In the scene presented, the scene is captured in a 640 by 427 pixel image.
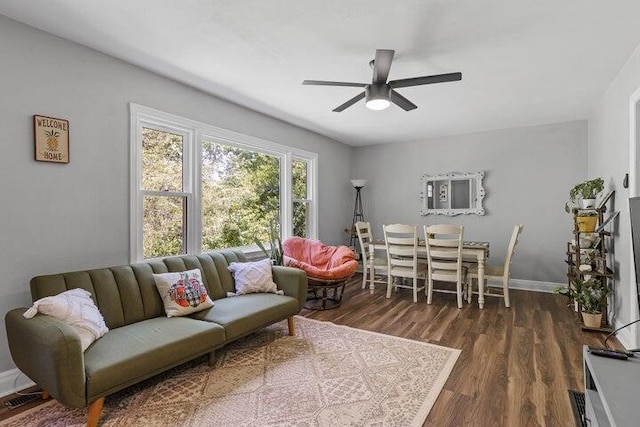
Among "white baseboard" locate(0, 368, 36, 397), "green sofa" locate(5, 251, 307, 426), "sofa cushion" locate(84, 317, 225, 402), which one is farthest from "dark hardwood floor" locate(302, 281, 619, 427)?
"white baseboard" locate(0, 368, 36, 397)

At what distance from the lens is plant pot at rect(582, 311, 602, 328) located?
3264 mm

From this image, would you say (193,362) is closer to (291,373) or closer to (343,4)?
(291,373)

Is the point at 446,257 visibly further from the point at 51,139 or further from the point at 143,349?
the point at 51,139

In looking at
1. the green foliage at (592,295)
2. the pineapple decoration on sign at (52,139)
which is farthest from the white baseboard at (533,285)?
the pineapple decoration on sign at (52,139)

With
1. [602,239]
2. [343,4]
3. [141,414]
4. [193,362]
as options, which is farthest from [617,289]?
[141,414]

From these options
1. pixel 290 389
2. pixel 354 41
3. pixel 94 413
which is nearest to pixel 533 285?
pixel 290 389

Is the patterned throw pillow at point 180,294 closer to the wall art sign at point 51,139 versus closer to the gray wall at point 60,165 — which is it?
the gray wall at point 60,165

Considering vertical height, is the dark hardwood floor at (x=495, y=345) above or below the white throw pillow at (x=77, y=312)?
below

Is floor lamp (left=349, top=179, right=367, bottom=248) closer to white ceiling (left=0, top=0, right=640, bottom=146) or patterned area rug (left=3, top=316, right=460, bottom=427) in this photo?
white ceiling (left=0, top=0, right=640, bottom=146)

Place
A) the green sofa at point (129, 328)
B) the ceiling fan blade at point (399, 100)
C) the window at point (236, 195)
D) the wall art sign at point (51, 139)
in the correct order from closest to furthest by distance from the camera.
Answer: the green sofa at point (129, 328) < the wall art sign at point (51, 139) < the ceiling fan blade at point (399, 100) < the window at point (236, 195)

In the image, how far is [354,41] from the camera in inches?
99.9

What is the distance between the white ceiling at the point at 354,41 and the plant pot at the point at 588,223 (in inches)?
55.2

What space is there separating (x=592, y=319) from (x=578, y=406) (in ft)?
5.94

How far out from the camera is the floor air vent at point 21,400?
211 cm
